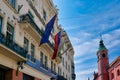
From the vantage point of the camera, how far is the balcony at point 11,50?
49.9 feet

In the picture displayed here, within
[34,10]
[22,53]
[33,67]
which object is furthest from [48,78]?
[22,53]

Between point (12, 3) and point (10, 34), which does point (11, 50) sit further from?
point (12, 3)

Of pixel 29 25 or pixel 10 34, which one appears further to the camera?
pixel 29 25

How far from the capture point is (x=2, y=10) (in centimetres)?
1675

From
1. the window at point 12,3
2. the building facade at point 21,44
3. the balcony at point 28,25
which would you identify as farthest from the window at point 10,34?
the window at point 12,3

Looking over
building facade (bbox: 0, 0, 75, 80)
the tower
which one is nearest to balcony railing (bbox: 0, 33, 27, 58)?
building facade (bbox: 0, 0, 75, 80)

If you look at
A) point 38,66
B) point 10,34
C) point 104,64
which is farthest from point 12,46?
point 104,64

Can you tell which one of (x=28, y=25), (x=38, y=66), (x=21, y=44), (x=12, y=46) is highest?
(x=28, y=25)

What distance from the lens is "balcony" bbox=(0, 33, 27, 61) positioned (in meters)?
15.2

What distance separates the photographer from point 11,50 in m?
15.9

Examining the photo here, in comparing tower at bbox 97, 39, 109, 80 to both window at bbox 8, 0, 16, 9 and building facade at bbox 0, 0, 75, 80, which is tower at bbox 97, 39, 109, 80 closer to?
building facade at bbox 0, 0, 75, 80

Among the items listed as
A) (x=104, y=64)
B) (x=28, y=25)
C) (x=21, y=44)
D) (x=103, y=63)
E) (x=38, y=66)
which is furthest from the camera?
(x=103, y=63)

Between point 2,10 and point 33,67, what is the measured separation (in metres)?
7.42

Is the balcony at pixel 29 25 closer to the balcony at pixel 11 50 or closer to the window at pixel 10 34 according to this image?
the window at pixel 10 34
